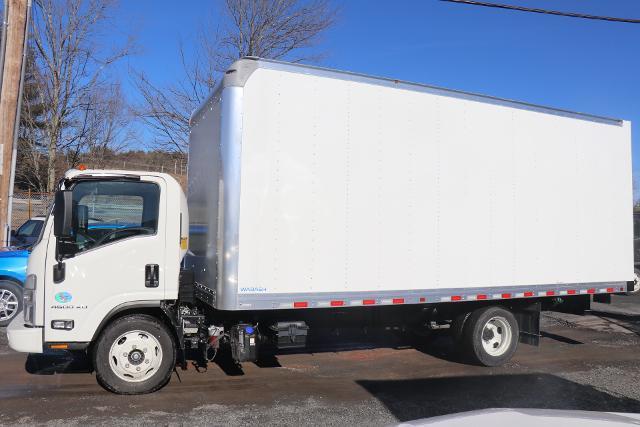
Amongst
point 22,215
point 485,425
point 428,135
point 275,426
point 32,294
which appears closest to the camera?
point 485,425

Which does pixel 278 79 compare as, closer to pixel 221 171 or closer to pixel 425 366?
pixel 221 171

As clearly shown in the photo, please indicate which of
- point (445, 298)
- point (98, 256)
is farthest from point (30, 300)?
point (445, 298)

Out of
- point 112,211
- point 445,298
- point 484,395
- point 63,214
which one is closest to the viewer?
point 63,214

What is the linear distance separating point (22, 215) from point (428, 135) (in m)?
20.7

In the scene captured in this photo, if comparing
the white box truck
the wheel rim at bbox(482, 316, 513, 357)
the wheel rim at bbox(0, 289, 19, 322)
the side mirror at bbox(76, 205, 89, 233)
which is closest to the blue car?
the wheel rim at bbox(0, 289, 19, 322)

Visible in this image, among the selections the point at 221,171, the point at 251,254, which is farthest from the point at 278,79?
the point at 251,254

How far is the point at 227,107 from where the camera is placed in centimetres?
566

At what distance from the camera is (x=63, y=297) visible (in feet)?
17.8

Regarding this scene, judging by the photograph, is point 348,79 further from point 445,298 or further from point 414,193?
point 445,298

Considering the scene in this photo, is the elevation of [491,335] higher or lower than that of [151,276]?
lower

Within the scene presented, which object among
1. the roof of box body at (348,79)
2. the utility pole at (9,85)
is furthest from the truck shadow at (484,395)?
the utility pole at (9,85)

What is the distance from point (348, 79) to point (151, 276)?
3026 mm

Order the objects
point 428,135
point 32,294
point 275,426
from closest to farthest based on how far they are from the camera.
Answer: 1. point 275,426
2. point 32,294
3. point 428,135

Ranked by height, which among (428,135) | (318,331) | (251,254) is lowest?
(318,331)
